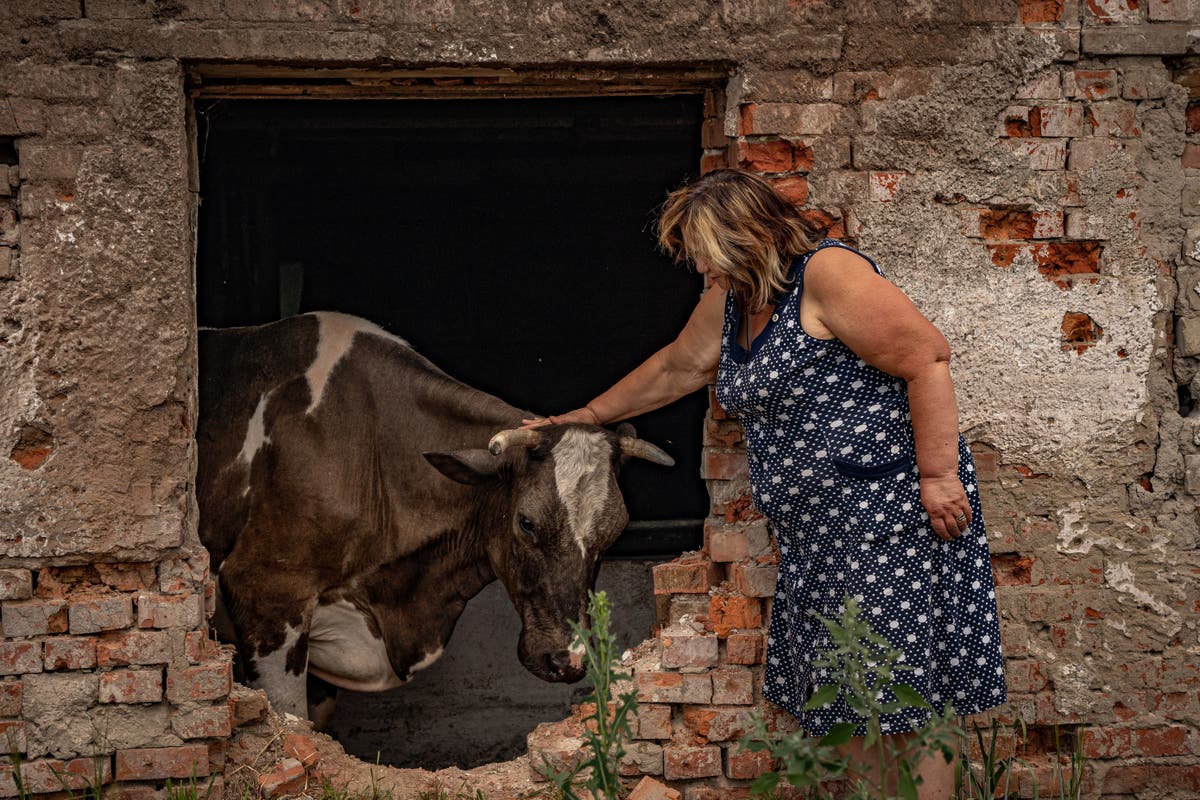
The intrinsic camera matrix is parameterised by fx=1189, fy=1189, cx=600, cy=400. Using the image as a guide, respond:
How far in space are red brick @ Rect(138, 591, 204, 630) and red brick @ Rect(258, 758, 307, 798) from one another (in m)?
0.52

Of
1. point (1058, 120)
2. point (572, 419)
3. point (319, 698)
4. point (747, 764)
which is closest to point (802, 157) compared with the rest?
point (1058, 120)

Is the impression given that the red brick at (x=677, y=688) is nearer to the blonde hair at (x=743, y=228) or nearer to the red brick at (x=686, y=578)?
the red brick at (x=686, y=578)

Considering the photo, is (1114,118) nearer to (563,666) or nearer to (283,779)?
(563,666)

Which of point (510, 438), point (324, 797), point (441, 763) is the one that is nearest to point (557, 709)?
point (441, 763)

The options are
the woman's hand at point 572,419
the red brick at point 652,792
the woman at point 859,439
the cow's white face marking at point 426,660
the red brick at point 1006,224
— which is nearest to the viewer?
the woman at point 859,439

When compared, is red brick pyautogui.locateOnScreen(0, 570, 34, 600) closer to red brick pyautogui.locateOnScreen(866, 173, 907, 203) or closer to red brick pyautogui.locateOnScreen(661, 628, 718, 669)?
red brick pyautogui.locateOnScreen(661, 628, 718, 669)

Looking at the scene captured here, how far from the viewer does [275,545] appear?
479 centimetres

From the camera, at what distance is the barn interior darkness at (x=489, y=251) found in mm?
A: 7645

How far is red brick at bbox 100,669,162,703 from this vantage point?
344 cm

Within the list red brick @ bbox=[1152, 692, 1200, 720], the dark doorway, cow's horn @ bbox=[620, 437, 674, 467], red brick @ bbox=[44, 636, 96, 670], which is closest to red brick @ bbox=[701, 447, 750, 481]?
cow's horn @ bbox=[620, 437, 674, 467]

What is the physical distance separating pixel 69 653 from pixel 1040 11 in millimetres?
3475

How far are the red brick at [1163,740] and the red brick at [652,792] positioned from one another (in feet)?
4.82

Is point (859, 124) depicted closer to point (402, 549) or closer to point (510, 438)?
point (510, 438)

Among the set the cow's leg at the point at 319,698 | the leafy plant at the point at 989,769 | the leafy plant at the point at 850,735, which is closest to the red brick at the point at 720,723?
the leafy plant at the point at 989,769
